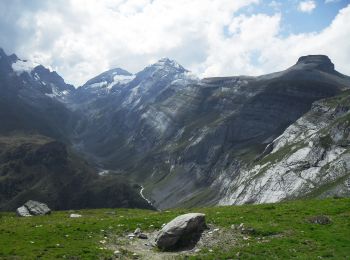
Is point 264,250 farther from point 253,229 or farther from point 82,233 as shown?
point 82,233

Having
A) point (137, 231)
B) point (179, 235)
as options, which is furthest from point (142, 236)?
point (179, 235)

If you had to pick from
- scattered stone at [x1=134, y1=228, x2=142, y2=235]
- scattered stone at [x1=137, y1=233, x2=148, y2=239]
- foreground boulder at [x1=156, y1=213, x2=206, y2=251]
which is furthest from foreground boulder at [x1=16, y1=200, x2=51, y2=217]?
foreground boulder at [x1=156, y1=213, x2=206, y2=251]

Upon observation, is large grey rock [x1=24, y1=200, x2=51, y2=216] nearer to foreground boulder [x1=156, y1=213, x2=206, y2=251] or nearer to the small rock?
foreground boulder [x1=156, y1=213, x2=206, y2=251]

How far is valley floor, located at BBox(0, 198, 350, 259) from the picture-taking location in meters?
37.7

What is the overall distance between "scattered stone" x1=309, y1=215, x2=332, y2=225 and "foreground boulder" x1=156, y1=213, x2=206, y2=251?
11.7m

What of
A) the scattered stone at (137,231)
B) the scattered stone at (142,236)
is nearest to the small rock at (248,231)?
the scattered stone at (142,236)

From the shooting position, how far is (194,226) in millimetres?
43094

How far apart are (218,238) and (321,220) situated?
1082 cm

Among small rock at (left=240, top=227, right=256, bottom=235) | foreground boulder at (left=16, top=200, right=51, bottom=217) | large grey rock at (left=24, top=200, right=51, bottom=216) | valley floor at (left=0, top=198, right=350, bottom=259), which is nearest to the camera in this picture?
valley floor at (left=0, top=198, right=350, bottom=259)

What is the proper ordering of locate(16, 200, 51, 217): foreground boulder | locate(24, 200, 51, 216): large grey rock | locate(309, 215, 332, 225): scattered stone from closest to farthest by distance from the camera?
1. locate(309, 215, 332, 225): scattered stone
2. locate(24, 200, 51, 216): large grey rock
3. locate(16, 200, 51, 217): foreground boulder

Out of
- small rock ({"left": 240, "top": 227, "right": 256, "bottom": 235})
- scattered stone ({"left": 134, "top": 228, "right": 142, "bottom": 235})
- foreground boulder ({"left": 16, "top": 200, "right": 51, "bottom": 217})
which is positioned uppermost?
foreground boulder ({"left": 16, "top": 200, "right": 51, "bottom": 217})

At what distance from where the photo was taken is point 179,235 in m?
41.5

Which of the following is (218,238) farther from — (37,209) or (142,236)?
(37,209)

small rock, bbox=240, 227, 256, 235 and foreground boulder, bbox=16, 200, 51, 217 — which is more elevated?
foreground boulder, bbox=16, 200, 51, 217
